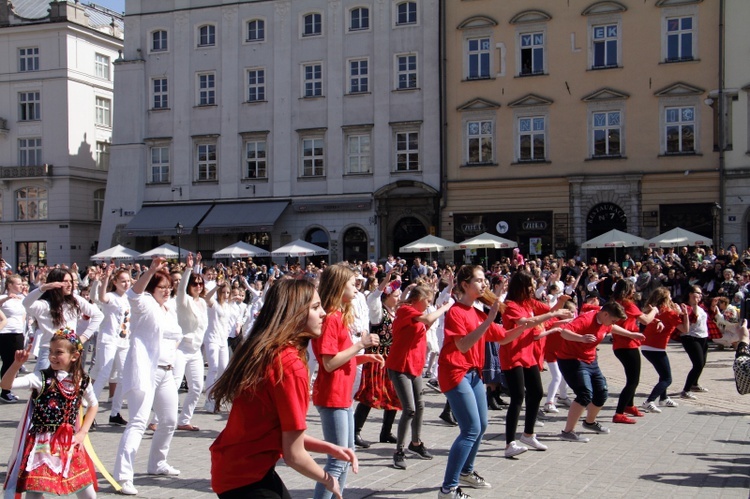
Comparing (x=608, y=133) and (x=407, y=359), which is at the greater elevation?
(x=608, y=133)

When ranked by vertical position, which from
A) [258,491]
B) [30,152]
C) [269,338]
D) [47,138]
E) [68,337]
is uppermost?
[47,138]

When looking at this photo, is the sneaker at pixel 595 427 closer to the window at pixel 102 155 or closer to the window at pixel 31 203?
the window at pixel 31 203

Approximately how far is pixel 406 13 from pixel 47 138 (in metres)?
22.6

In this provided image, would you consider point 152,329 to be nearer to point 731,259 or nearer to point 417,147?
point 731,259

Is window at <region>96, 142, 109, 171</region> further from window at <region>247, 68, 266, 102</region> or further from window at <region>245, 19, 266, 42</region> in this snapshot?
window at <region>245, 19, 266, 42</region>

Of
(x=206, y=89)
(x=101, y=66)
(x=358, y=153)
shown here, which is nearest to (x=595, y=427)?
(x=358, y=153)

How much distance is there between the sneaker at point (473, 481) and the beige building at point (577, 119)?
27.6 meters

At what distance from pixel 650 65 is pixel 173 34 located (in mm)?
21964

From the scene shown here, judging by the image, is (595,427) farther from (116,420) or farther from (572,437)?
(116,420)

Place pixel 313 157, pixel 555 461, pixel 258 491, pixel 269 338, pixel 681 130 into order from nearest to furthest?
pixel 258 491 → pixel 269 338 → pixel 555 461 → pixel 681 130 → pixel 313 157

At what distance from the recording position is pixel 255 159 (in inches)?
A: 1570

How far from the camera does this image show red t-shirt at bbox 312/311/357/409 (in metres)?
6.18

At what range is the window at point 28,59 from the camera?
159ft

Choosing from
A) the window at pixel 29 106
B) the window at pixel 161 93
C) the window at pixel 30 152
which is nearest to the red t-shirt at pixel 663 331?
the window at pixel 161 93
